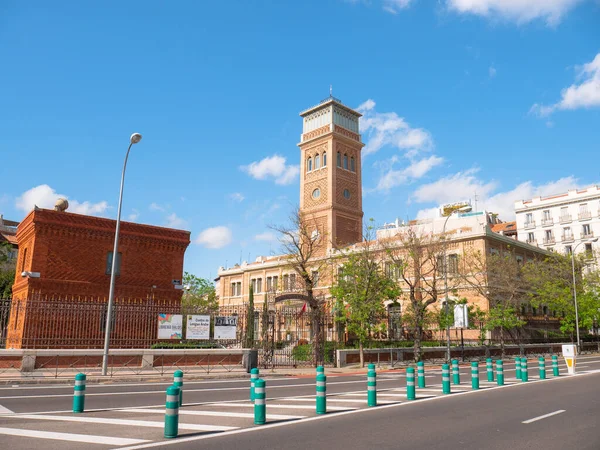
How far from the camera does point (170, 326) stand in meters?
22.5

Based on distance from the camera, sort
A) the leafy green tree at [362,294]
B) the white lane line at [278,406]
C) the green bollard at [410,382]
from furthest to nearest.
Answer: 1. the leafy green tree at [362,294]
2. the green bollard at [410,382]
3. the white lane line at [278,406]

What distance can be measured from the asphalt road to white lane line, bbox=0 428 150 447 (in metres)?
0.01

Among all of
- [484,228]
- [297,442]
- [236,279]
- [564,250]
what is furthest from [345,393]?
[564,250]

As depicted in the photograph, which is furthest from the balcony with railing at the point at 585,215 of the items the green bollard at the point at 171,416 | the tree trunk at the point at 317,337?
the green bollard at the point at 171,416

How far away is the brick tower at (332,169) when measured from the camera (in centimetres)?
6112

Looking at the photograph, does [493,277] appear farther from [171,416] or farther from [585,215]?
[171,416]

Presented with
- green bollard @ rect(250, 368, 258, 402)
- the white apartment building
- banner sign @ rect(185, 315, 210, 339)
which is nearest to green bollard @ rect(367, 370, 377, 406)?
green bollard @ rect(250, 368, 258, 402)

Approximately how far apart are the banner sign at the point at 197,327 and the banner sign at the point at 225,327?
41cm

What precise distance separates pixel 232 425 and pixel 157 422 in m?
1.43

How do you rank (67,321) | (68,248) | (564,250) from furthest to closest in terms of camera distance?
1. (564,250)
2. (68,248)
3. (67,321)

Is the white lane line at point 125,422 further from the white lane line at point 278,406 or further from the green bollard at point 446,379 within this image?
the green bollard at point 446,379

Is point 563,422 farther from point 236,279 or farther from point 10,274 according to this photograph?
point 236,279

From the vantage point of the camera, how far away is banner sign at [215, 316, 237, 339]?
23344 millimetres

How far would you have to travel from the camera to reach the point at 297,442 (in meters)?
7.19
